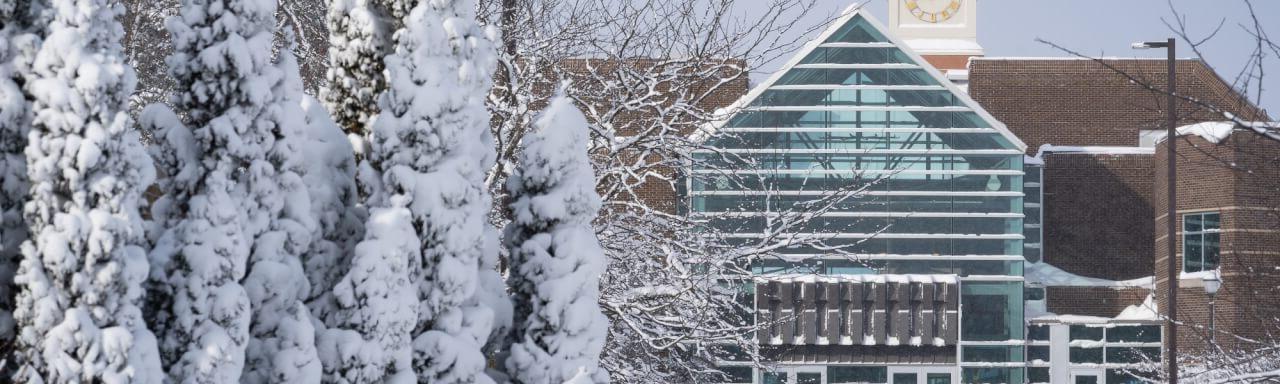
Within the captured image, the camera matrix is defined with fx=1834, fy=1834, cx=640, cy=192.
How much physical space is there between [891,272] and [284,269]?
161 feet

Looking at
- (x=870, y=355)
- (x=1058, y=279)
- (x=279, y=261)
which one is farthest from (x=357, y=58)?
(x=1058, y=279)

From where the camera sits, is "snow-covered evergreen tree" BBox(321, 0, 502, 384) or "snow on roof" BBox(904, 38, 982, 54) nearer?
"snow-covered evergreen tree" BBox(321, 0, 502, 384)

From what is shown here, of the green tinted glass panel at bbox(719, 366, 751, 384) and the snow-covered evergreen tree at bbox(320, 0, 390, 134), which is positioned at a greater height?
the snow-covered evergreen tree at bbox(320, 0, 390, 134)

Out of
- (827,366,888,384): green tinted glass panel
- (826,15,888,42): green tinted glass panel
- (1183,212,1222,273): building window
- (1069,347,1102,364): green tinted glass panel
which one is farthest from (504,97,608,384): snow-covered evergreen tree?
(1069,347,1102,364): green tinted glass panel

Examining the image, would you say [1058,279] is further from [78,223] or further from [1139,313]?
[78,223]

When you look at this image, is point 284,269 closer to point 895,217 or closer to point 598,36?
point 598,36

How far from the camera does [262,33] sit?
33.4 ft

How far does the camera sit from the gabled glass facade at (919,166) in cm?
5669

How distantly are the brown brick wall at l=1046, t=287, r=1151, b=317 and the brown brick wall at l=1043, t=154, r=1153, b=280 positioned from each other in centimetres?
256

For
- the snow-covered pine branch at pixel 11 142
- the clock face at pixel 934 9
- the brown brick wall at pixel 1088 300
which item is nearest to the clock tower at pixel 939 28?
the clock face at pixel 934 9

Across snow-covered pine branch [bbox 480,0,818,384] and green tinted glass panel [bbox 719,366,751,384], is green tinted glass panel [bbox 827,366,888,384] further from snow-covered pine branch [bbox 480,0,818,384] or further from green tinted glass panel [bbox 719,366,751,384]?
snow-covered pine branch [bbox 480,0,818,384]

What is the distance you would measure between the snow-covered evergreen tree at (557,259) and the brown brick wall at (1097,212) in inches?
2213

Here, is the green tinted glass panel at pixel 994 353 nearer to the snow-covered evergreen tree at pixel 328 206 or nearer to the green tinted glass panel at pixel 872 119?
the green tinted glass panel at pixel 872 119

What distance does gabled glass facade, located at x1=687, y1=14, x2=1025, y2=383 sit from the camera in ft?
186
